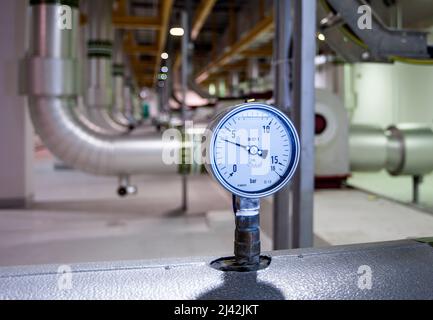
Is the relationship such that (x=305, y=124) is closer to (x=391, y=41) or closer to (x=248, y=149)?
(x=391, y=41)

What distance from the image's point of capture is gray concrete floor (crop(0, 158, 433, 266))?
181 cm

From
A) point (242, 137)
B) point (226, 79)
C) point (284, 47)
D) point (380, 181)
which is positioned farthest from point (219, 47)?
point (242, 137)

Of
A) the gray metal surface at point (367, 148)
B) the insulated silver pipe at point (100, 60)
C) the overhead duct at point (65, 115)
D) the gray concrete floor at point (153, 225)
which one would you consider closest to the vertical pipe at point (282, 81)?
the gray concrete floor at point (153, 225)

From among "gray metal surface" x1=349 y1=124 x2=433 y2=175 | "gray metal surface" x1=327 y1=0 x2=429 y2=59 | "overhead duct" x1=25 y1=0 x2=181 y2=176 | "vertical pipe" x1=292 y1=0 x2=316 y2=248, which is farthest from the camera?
"gray metal surface" x1=349 y1=124 x2=433 y2=175

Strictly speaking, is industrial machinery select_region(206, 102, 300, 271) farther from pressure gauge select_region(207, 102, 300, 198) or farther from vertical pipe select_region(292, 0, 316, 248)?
vertical pipe select_region(292, 0, 316, 248)

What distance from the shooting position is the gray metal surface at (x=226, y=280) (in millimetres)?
632

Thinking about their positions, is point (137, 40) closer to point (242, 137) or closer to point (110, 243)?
point (110, 243)

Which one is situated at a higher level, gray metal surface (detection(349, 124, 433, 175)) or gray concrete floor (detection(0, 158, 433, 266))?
gray metal surface (detection(349, 124, 433, 175))

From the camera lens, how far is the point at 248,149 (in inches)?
27.6

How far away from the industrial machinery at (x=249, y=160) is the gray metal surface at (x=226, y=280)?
0.16 feet

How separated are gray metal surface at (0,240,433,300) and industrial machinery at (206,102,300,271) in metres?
0.05

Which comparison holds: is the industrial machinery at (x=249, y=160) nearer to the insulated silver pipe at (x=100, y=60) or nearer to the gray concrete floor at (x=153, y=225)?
the gray concrete floor at (x=153, y=225)

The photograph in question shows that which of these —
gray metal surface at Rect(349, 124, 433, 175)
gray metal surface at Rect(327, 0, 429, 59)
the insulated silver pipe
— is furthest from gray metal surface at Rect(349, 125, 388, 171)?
the insulated silver pipe

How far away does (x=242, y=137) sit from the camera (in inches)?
27.5
